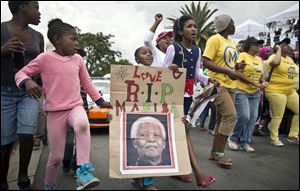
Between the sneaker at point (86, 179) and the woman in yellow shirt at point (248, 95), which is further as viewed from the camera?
the woman in yellow shirt at point (248, 95)

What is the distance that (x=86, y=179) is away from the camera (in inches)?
102

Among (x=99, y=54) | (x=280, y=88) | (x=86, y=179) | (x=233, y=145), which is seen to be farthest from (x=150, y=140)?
(x=99, y=54)

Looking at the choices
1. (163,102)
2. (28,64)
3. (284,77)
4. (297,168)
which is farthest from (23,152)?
(284,77)

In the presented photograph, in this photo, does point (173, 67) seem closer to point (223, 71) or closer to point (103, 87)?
point (223, 71)

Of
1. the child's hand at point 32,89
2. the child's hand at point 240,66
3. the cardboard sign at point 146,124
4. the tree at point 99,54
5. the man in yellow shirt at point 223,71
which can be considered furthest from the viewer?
the tree at point 99,54

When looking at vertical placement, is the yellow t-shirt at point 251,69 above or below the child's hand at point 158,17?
below

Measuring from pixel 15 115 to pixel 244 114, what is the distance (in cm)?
302

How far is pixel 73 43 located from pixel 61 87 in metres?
0.41

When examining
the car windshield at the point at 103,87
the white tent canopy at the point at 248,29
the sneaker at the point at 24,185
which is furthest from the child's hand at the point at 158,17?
the white tent canopy at the point at 248,29

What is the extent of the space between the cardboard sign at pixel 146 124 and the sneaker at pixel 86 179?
22cm

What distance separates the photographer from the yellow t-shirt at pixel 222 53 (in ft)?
13.8

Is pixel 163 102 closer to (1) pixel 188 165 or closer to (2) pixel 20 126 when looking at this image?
(1) pixel 188 165

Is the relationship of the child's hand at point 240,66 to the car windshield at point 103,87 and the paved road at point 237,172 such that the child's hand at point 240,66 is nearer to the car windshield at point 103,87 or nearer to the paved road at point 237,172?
the paved road at point 237,172

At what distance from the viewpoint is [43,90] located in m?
3.03
